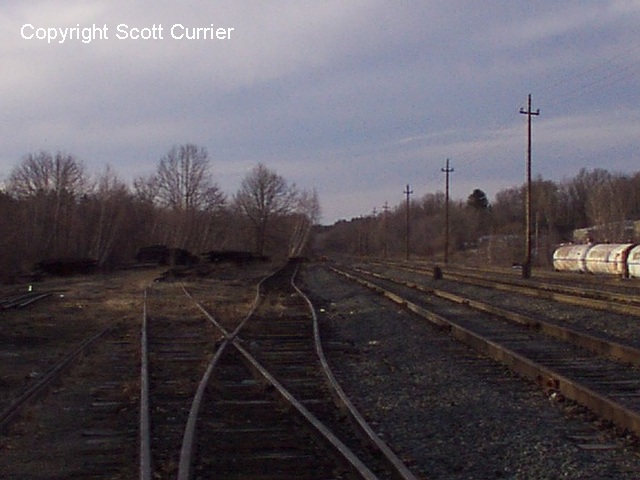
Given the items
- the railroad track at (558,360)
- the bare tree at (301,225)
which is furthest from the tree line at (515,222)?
the railroad track at (558,360)

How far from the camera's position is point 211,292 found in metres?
35.7

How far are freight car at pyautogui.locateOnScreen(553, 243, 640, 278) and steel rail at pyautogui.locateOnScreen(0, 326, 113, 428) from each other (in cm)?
3259

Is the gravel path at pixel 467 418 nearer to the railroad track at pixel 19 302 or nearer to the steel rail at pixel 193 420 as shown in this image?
the steel rail at pixel 193 420

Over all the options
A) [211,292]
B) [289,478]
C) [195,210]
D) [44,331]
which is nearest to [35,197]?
[195,210]

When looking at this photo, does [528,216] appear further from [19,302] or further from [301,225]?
[301,225]

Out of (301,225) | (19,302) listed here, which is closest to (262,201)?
(301,225)

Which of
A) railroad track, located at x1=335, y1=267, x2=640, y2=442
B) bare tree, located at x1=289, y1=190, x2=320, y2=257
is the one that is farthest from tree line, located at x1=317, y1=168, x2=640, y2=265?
railroad track, located at x1=335, y1=267, x2=640, y2=442

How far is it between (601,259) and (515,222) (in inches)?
4129

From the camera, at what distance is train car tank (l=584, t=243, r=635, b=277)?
43688 mm

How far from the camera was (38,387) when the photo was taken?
10922 millimetres

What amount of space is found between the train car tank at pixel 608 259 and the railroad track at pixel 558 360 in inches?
911

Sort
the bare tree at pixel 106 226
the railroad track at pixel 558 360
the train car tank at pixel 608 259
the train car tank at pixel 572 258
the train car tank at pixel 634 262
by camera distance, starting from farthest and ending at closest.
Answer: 1. the bare tree at pixel 106 226
2. the train car tank at pixel 572 258
3. the train car tank at pixel 608 259
4. the train car tank at pixel 634 262
5. the railroad track at pixel 558 360

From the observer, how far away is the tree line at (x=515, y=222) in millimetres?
90188

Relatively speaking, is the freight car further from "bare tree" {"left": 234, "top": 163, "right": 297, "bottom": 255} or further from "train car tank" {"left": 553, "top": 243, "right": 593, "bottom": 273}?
"bare tree" {"left": 234, "top": 163, "right": 297, "bottom": 255}
